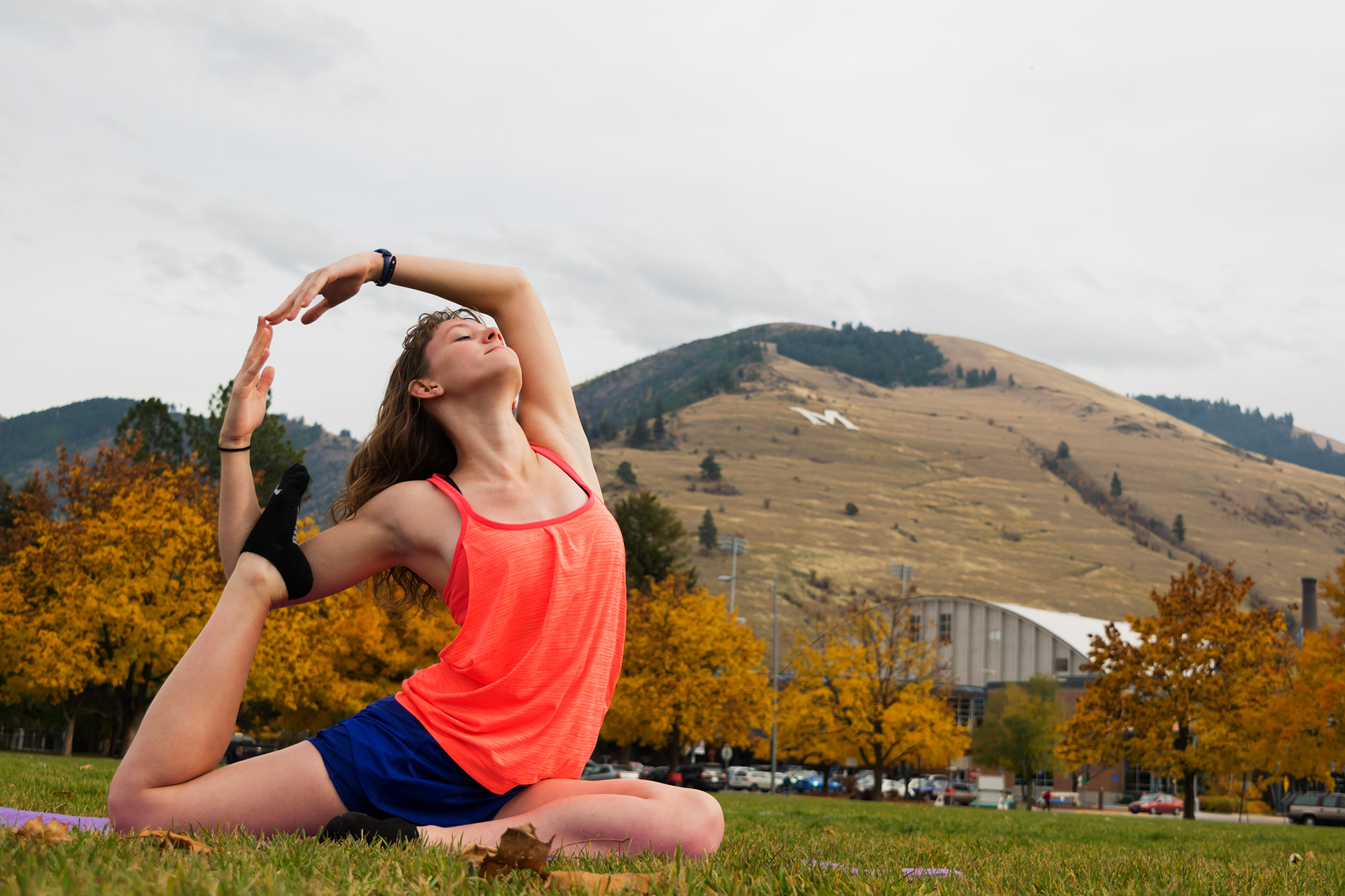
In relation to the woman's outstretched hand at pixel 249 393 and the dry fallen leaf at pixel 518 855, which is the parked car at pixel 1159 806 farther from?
the dry fallen leaf at pixel 518 855

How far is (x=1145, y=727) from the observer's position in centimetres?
2762

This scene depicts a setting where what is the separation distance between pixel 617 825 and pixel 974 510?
15968 cm

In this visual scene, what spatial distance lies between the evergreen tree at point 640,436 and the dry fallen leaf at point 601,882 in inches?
6919

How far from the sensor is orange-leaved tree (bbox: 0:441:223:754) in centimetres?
2466

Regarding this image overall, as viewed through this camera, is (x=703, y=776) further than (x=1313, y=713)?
Yes

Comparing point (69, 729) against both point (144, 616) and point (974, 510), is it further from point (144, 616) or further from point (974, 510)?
point (974, 510)

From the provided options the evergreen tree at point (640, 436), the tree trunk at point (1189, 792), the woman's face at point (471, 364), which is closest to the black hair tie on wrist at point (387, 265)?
the woman's face at point (471, 364)

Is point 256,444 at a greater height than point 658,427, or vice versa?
point 658,427

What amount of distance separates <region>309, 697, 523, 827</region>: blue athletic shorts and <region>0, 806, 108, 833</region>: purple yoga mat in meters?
0.64

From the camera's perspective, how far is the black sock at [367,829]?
9.11 ft

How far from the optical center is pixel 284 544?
10.1ft

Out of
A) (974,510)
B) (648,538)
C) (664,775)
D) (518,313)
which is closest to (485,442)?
(518,313)

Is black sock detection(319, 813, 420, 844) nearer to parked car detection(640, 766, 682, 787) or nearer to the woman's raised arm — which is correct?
the woman's raised arm

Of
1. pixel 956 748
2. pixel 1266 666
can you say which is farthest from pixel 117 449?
pixel 1266 666
